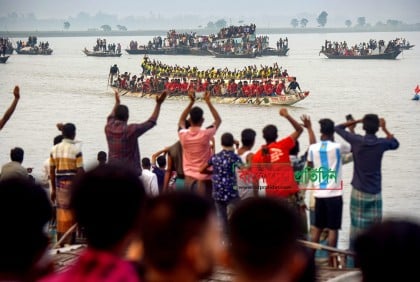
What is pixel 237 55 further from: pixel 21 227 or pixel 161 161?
pixel 21 227

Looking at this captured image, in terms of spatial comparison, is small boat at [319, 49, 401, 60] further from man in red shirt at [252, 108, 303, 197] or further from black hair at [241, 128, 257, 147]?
man in red shirt at [252, 108, 303, 197]

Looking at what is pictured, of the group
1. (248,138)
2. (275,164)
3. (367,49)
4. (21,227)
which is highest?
(21,227)

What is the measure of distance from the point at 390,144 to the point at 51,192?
2.53m

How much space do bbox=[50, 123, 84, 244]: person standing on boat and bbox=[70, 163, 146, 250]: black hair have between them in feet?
13.5

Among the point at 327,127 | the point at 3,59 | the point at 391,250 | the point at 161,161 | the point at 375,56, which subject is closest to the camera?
the point at 391,250

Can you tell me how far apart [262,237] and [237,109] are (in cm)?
2948

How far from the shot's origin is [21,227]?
2.84 meters

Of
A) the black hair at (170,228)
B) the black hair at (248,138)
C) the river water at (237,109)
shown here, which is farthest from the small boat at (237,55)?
the black hair at (170,228)

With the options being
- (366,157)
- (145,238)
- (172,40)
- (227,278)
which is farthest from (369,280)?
(172,40)

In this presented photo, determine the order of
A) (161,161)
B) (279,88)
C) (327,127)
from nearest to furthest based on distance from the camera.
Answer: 1. (327,127)
2. (161,161)
3. (279,88)

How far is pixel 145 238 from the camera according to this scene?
2580mm

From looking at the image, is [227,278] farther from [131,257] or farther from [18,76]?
[18,76]

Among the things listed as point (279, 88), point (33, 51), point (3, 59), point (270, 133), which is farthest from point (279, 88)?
point (33, 51)

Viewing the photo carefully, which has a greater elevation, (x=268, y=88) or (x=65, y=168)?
(x=65, y=168)
